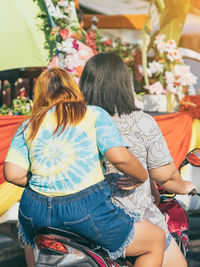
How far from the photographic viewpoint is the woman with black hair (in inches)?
87.0

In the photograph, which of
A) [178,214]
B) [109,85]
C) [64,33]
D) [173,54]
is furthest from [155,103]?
[109,85]

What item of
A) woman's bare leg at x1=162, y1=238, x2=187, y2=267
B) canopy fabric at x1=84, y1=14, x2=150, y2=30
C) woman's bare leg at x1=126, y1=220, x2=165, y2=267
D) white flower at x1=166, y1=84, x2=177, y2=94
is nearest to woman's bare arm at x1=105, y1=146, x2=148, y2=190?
woman's bare leg at x1=126, y1=220, x2=165, y2=267

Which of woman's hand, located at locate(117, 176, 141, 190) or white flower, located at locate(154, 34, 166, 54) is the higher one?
white flower, located at locate(154, 34, 166, 54)

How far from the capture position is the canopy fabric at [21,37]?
521cm

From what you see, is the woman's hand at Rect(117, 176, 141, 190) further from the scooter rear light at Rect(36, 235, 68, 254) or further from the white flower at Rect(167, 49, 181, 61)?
the white flower at Rect(167, 49, 181, 61)

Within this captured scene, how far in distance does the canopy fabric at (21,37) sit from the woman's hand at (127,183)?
3.42 meters

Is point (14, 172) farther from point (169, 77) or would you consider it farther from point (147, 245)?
point (169, 77)

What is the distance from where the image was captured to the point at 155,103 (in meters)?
6.20

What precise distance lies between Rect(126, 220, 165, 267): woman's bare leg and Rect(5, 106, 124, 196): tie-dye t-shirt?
298mm

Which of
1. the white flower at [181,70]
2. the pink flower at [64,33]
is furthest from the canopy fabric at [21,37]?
the white flower at [181,70]

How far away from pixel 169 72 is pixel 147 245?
4312 mm

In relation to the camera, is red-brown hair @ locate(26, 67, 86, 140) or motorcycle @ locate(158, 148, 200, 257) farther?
motorcycle @ locate(158, 148, 200, 257)

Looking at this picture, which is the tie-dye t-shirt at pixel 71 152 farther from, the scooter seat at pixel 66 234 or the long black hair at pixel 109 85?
the long black hair at pixel 109 85

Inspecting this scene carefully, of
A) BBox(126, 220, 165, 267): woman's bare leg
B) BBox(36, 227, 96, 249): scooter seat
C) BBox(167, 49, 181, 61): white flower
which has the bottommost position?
BBox(126, 220, 165, 267): woman's bare leg
